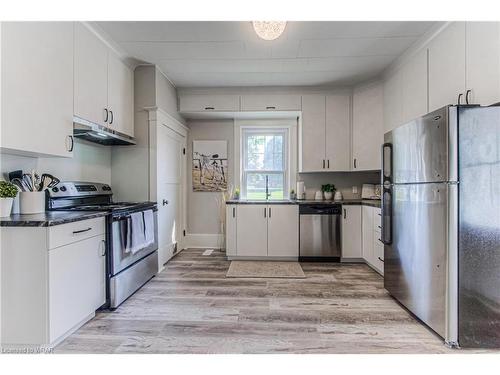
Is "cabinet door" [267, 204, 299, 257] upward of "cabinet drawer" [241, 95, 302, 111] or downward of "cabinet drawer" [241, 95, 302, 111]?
downward

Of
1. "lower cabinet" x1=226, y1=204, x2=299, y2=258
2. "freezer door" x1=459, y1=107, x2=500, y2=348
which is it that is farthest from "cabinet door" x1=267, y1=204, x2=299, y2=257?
"freezer door" x1=459, y1=107, x2=500, y2=348

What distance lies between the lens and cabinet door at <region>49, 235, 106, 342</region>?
1.76 metres

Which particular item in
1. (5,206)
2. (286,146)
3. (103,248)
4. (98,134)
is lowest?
(103,248)

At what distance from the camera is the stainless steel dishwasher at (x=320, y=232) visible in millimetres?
3871

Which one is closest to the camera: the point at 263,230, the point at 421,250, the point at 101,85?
the point at 421,250

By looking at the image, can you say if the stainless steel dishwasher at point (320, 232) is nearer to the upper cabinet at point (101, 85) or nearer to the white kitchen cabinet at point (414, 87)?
the white kitchen cabinet at point (414, 87)

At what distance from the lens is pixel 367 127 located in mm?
3904

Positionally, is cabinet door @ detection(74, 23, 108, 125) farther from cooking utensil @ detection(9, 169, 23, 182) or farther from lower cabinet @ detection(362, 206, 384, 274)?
lower cabinet @ detection(362, 206, 384, 274)

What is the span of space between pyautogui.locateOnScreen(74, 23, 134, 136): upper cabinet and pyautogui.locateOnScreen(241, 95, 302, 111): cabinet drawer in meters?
1.58

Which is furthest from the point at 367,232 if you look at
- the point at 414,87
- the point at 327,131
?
the point at 414,87

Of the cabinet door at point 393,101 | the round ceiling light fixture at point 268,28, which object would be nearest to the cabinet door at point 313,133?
the cabinet door at point 393,101

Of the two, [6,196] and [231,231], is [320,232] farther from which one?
[6,196]

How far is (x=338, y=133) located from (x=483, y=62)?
7.09ft
